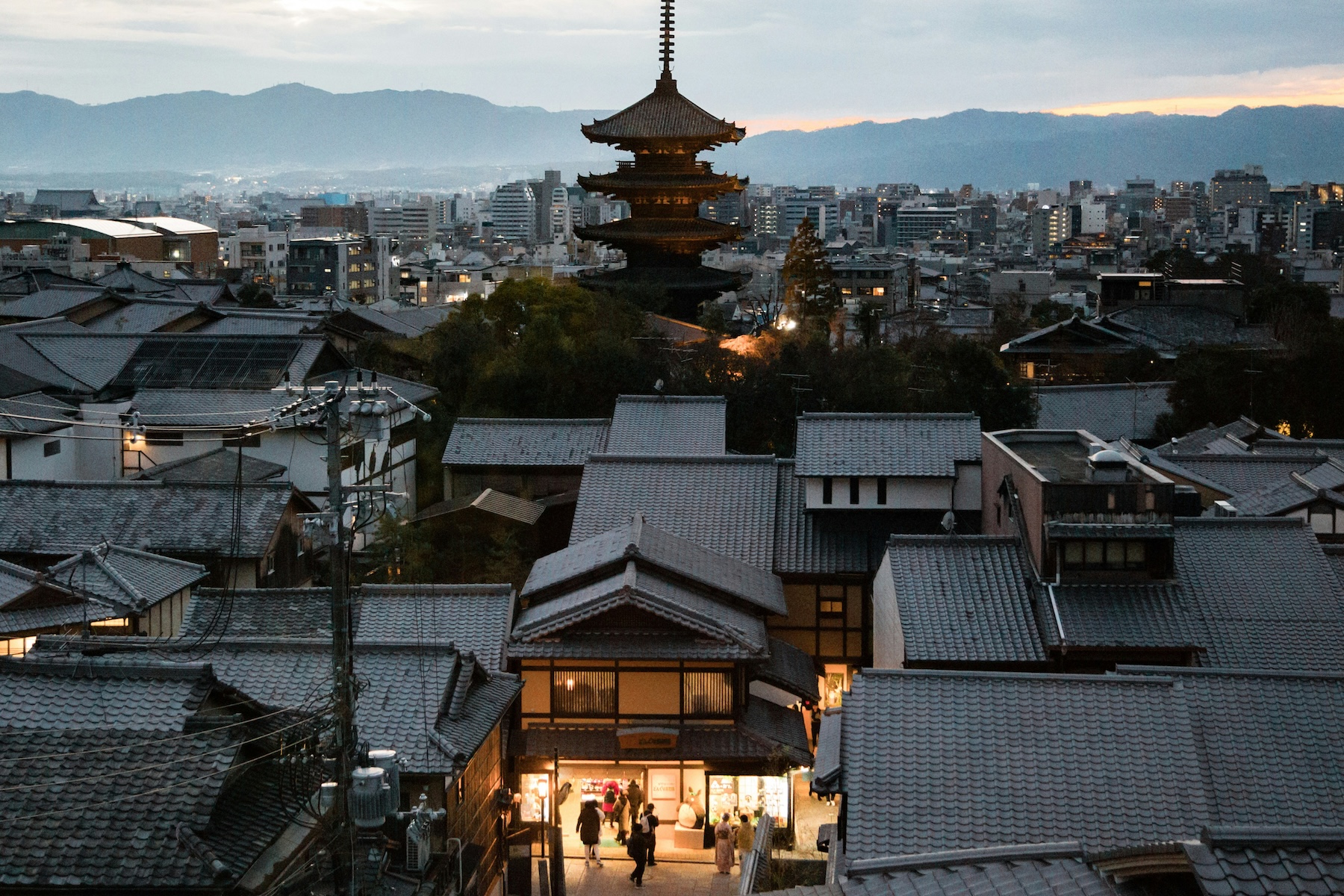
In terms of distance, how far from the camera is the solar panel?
30031mm

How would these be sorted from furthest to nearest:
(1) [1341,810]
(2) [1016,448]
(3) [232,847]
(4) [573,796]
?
1. (2) [1016,448]
2. (4) [573,796]
3. (1) [1341,810]
4. (3) [232,847]

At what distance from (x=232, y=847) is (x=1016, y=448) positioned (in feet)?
45.9

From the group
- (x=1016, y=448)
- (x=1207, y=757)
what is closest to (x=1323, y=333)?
(x=1016, y=448)

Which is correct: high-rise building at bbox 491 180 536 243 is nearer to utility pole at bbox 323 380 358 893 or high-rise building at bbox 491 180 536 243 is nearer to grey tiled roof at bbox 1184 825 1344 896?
utility pole at bbox 323 380 358 893

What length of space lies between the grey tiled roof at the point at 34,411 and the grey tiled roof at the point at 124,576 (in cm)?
651

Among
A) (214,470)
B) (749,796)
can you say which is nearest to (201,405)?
(214,470)

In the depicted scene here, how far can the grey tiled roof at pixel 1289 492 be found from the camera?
20531 millimetres

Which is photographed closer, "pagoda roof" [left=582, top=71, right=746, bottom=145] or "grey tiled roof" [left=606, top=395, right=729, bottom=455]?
"grey tiled roof" [left=606, top=395, right=729, bottom=455]

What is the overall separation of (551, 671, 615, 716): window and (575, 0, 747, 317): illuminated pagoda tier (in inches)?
850

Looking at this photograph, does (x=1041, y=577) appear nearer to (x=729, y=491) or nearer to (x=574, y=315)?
(x=729, y=491)

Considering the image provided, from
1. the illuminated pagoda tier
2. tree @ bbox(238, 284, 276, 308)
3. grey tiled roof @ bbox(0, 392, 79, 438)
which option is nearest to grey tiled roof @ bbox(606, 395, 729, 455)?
grey tiled roof @ bbox(0, 392, 79, 438)

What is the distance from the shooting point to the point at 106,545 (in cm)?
1898

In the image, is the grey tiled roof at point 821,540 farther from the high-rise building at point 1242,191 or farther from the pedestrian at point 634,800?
the high-rise building at point 1242,191

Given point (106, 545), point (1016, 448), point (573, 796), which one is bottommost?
point (573, 796)
